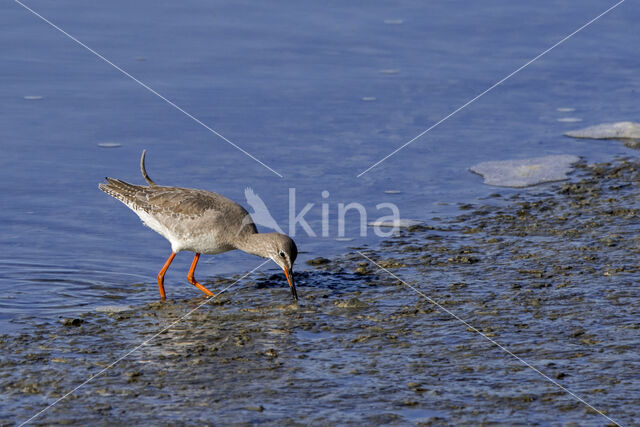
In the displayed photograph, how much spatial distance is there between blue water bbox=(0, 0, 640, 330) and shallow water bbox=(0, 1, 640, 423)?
33 mm

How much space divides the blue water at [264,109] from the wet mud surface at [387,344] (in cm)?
76

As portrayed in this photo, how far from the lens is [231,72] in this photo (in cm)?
1380

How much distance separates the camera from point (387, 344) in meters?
6.96

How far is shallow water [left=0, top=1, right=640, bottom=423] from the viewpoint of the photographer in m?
8.76


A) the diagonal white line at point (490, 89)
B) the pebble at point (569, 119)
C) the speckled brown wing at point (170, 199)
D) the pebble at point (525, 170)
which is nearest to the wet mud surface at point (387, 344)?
the speckled brown wing at point (170, 199)

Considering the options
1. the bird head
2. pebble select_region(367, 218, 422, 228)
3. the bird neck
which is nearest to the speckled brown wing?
the bird neck

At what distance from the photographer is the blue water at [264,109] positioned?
963 cm

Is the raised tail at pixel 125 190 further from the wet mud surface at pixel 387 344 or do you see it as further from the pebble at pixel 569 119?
the pebble at pixel 569 119

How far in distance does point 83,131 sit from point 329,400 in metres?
7.08

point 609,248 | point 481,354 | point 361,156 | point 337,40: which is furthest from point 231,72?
point 481,354

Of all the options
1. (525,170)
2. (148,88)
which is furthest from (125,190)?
(525,170)

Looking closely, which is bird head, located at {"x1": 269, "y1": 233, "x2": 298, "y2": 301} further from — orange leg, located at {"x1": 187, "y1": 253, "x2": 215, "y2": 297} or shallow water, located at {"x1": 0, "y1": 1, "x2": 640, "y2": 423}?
orange leg, located at {"x1": 187, "y1": 253, "x2": 215, "y2": 297}

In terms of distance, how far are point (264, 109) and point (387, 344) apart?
6.38m

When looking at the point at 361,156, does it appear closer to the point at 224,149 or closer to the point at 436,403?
the point at 224,149
